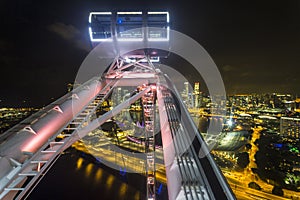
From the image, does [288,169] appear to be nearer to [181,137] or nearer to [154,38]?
[154,38]

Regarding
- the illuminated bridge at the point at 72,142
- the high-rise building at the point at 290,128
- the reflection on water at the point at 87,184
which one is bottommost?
the reflection on water at the point at 87,184

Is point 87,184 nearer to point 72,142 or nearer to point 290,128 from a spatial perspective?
point 72,142

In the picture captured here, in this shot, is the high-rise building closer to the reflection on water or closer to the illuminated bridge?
the reflection on water

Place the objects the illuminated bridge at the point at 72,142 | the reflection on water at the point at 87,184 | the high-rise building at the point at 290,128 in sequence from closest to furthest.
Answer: the illuminated bridge at the point at 72,142
the reflection on water at the point at 87,184
the high-rise building at the point at 290,128

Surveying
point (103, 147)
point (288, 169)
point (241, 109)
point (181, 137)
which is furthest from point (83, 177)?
point (241, 109)

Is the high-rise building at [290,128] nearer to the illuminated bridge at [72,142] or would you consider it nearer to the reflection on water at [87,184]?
the reflection on water at [87,184]

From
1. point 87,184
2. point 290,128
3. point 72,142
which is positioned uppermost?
point 72,142

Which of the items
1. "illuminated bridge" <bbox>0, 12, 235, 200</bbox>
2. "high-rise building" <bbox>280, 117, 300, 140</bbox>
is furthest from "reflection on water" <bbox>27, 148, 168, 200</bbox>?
"high-rise building" <bbox>280, 117, 300, 140</bbox>

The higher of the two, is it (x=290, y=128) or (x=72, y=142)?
(x=72, y=142)

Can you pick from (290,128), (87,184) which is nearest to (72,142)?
(87,184)

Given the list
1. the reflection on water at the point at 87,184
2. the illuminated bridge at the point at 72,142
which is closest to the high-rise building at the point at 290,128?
the reflection on water at the point at 87,184

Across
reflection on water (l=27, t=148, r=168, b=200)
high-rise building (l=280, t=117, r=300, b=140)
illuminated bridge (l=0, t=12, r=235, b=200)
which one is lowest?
reflection on water (l=27, t=148, r=168, b=200)
